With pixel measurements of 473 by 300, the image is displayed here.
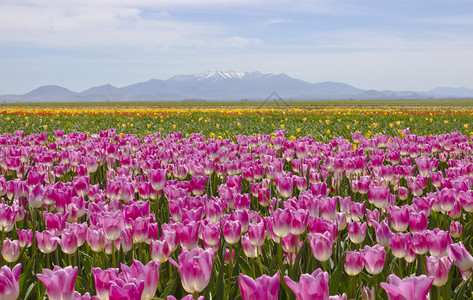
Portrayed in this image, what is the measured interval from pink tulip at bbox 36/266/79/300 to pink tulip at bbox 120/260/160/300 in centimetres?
20

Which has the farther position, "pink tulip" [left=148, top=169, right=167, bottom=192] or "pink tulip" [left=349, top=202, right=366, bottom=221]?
"pink tulip" [left=148, top=169, right=167, bottom=192]

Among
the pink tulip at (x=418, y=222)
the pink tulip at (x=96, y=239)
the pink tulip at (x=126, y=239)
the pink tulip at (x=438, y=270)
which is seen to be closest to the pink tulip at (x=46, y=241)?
the pink tulip at (x=96, y=239)

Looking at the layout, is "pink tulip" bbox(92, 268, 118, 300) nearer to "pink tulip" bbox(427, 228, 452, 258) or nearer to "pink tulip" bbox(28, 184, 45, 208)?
"pink tulip" bbox(427, 228, 452, 258)

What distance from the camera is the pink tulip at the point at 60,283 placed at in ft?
5.78

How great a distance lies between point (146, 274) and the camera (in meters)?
1.88

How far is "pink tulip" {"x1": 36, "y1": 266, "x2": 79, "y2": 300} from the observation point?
176 centimetres

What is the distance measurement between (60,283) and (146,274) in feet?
1.06

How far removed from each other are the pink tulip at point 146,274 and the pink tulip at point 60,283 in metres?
0.20

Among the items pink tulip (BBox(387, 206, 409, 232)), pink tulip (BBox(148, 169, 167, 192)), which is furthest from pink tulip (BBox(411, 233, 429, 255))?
pink tulip (BBox(148, 169, 167, 192))

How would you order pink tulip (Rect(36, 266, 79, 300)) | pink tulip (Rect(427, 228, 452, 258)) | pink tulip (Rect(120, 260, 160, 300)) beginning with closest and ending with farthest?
pink tulip (Rect(36, 266, 79, 300)), pink tulip (Rect(120, 260, 160, 300)), pink tulip (Rect(427, 228, 452, 258))

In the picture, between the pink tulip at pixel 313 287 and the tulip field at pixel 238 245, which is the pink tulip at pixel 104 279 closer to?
the tulip field at pixel 238 245

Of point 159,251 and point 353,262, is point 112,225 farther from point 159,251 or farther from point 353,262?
point 353,262

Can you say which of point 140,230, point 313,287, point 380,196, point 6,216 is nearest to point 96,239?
point 140,230

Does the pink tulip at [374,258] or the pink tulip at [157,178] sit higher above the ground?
the pink tulip at [157,178]
